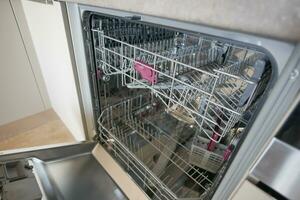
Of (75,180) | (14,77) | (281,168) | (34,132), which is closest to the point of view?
(281,168)

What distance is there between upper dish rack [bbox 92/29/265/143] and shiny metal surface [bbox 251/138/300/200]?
19 cm

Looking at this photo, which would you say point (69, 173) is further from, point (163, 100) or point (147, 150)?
point (163, 100)

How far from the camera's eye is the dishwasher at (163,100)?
1.73 feet

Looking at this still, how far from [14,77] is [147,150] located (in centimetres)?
105

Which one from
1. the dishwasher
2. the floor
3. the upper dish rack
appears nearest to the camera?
the dishwasher

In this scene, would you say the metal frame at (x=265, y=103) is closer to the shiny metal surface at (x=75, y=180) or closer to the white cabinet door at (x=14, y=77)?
the shiny metal surface at (x=75, y=180)

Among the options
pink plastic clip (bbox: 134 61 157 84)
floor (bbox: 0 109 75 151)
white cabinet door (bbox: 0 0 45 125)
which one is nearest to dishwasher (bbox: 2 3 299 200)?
pink plastic clip (bbox: 134 61 157 84)

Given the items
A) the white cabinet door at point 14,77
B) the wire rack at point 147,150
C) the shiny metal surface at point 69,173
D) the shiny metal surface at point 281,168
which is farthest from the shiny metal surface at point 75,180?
the white cabinet door at point 14,77

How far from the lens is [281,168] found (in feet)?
1.05

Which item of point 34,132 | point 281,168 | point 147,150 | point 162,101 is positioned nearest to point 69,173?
point 147,150

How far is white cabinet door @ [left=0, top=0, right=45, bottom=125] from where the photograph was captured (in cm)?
120

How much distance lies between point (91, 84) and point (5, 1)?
2.77 ft

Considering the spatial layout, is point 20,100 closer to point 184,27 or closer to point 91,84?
point 91,84

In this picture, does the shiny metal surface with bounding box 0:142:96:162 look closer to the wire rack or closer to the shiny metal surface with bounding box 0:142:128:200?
the shiny metal surface with bounding box 0:142:128:200
